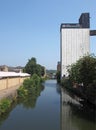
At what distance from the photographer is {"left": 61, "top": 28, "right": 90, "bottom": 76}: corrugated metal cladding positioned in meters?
114

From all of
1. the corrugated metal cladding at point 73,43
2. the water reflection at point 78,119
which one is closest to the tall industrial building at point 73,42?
the corrugated metal cladding at point 73,43

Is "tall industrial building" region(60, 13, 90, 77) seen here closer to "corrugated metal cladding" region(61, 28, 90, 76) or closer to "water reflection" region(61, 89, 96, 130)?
"corrugated metal cladding" region(61, 28, 90, 76)

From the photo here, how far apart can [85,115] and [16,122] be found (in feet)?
21.7

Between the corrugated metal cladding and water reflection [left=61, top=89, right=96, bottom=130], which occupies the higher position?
the corrugated metal cladding

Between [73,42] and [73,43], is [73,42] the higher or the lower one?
the higher one

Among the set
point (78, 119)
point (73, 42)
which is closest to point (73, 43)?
point (73, 42)

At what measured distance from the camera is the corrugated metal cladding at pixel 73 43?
11406cm

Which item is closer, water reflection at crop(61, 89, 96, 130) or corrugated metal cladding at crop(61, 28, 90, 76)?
water reflection at crop(61, 89, 96, 130)

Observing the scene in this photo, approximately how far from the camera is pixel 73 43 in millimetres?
115312

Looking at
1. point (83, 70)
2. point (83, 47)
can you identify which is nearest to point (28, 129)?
point (83, 70)

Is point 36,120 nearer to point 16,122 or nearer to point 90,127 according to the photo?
point 16,122

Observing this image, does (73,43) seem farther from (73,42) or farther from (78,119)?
(78,119)

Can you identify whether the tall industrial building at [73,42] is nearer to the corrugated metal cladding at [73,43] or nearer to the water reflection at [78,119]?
the corrugated metal cladding at [73,43]

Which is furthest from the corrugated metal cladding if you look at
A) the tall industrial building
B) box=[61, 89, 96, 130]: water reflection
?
box=[61, 89, 96, 130]: water reflection
